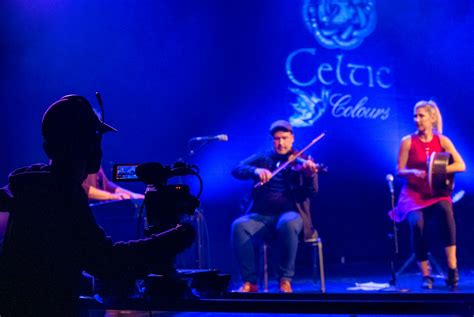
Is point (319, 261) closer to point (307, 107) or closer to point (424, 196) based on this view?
point (424, 196)

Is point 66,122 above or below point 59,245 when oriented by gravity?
above

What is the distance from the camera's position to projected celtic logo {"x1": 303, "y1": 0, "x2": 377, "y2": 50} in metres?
8.08

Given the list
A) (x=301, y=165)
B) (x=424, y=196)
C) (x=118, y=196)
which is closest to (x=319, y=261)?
(x=301, y=165)

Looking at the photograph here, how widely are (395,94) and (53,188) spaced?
7.03 metres

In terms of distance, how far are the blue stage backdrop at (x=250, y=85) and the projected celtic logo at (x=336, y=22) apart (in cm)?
2

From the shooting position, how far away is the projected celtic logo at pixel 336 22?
318 inches

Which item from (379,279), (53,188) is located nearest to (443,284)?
(379,279)

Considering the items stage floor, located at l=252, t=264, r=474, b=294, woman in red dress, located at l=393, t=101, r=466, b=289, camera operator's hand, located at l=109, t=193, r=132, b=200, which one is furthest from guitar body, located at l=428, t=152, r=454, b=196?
camera operator's hand, located at l=109, t=193, r=132, b=200

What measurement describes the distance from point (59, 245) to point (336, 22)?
704cm

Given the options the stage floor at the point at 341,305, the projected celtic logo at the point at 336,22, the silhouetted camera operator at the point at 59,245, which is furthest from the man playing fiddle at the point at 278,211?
the silhouetted camera operator at the point at 59,245

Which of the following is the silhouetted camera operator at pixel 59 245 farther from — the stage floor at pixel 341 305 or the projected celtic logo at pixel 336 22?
the projected celtic logo at pixel 336 22

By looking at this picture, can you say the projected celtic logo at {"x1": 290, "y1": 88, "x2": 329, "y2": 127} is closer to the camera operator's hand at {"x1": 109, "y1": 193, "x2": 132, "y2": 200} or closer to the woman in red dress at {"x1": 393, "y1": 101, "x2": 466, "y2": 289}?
the woman in red dress at {"x1": 393, "y1": 101, "x2": 466, "y2": 289}

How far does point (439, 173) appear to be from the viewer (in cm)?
548

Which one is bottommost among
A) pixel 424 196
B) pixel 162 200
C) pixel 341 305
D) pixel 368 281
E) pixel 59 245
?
pixel 368 281
